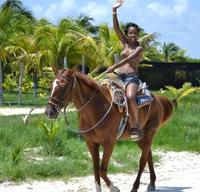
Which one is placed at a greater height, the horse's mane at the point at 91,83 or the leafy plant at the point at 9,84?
the horse's mane at the point at 91,83

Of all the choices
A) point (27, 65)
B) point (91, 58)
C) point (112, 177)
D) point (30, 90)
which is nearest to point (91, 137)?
point (112, 177)

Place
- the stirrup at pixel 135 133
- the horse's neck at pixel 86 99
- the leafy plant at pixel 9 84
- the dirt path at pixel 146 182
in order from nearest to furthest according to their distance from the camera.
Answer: the horse's neck at pixel 86 99
the stirrup at pixel 135 133
the dirt path at pixel 146 182
the leafy plant at pixel 9 84

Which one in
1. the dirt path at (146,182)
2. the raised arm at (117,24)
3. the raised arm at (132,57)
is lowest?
the dirt path at (146,182)

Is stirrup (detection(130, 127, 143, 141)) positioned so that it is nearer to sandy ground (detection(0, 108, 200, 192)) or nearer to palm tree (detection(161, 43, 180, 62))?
sandy ground (detection(0, 108, 200, 192))

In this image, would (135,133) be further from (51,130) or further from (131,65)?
(51,130)

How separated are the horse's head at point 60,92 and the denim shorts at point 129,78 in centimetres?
120

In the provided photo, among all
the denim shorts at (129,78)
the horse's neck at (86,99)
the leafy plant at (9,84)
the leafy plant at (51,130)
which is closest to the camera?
the horse's neck at (86,99)

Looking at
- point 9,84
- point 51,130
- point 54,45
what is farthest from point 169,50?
point 51,130

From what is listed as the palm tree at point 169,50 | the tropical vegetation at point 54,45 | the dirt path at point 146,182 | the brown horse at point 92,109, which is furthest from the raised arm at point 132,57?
the palm tree at point 169,50

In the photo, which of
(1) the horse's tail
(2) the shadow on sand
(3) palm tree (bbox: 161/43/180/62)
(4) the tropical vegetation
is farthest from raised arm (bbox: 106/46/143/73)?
(3) palm tree (bbox: 161/43/180/62)

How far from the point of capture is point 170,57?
6750 centimetres

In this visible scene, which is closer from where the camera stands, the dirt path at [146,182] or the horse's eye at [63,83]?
the horse's eye at [63,83]

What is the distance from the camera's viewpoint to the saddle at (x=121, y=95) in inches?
344

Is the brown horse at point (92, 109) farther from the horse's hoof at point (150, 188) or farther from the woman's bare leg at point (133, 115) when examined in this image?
the horse's hoof at point (150, 188)
